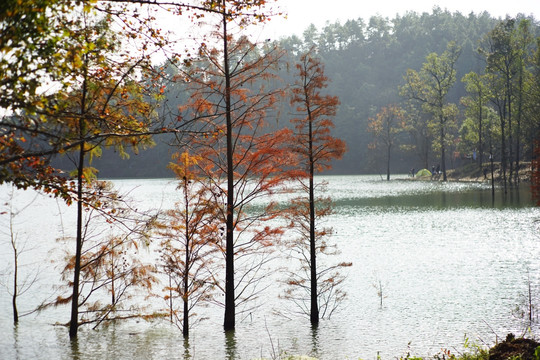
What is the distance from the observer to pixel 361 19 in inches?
6796

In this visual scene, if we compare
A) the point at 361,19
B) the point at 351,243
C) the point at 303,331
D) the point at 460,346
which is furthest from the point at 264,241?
the point at 361,19

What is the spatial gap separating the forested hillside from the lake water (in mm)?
78809

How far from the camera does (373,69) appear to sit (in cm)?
15425


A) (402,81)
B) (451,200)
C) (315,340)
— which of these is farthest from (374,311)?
(402,81)

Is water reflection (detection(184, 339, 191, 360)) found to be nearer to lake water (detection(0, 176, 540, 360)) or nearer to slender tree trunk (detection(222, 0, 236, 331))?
lake water (detection(0, 176, 540, 360))

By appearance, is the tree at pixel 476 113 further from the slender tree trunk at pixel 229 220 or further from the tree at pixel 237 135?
the slender tree trunk at pixel 229 220

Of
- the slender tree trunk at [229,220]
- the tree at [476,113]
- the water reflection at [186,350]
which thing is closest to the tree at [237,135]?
the slender tree trunk at [229,220]

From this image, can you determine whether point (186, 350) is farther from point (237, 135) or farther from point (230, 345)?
point (237, 135)

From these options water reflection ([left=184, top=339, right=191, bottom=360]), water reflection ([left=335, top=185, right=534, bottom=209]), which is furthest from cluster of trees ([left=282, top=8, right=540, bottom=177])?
water reflection ([left=184, top=339, right=191, bottom=360])

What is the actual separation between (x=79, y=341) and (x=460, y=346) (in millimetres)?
10741

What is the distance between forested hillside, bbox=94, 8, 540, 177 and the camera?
419 ft

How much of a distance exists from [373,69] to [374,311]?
14110cm

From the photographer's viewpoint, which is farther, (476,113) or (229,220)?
(476,113)

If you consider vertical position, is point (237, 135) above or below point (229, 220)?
above
